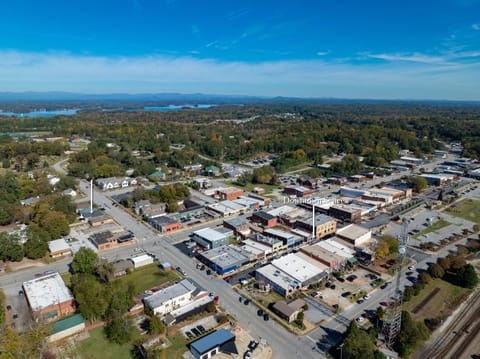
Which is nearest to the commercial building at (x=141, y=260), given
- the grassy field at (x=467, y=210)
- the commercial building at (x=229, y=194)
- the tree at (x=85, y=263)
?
the tree at (x=85, y=263)

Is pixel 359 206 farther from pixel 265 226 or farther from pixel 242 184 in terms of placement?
pixel 242 184

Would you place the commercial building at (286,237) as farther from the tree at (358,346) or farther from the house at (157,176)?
the house at (157,176)

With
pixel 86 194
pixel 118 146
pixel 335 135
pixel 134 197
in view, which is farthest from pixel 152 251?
pixel 335 135

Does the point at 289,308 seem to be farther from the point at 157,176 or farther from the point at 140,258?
the point at 157,176

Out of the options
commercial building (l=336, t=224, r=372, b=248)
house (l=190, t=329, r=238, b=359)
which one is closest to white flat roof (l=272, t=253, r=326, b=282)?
commercial building (l=336, t=224, r=372, b=248)

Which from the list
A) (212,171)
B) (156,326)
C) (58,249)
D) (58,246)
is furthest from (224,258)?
(212,171)

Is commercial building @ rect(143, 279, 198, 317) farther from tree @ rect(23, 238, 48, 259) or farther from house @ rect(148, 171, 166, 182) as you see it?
house @ rect(148, 171, 166, 182)
